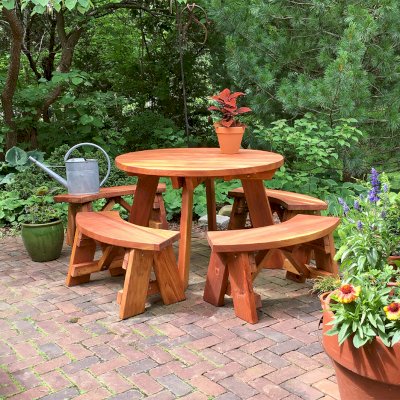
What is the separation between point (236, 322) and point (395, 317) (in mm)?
1398

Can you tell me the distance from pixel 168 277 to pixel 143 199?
34.4 inches

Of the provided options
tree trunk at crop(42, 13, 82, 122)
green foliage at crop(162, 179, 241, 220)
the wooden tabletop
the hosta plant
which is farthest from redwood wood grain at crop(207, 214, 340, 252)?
tree trunk at crop(42, 13, 82, 122)

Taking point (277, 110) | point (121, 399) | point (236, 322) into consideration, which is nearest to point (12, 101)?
point (277, 110)

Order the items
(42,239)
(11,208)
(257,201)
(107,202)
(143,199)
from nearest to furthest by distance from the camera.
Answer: (257,201) → (143,199) → (42,239) → (107,202) → (11,208)

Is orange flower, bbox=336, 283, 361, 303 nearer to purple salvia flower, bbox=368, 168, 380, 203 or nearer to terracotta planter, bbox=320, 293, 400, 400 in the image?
terracotta planter, bbox=320, 293, 400, 400

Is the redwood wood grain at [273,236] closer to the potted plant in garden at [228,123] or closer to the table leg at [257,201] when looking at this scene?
the table leg at [257,201]

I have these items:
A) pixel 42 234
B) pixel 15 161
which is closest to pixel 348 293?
pixel 42 234

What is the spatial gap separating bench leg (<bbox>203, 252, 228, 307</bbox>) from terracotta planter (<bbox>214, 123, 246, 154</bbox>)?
110 centimetres

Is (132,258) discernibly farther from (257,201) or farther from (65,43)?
(65,43)

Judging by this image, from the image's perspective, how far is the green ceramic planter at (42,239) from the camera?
169 inches

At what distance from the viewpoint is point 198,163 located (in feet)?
12.0

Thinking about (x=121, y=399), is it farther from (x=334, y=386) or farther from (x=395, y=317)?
(x=395, y=317)

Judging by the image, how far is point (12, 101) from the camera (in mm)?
6535

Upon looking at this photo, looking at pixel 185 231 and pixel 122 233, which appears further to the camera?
pixel 185 231
